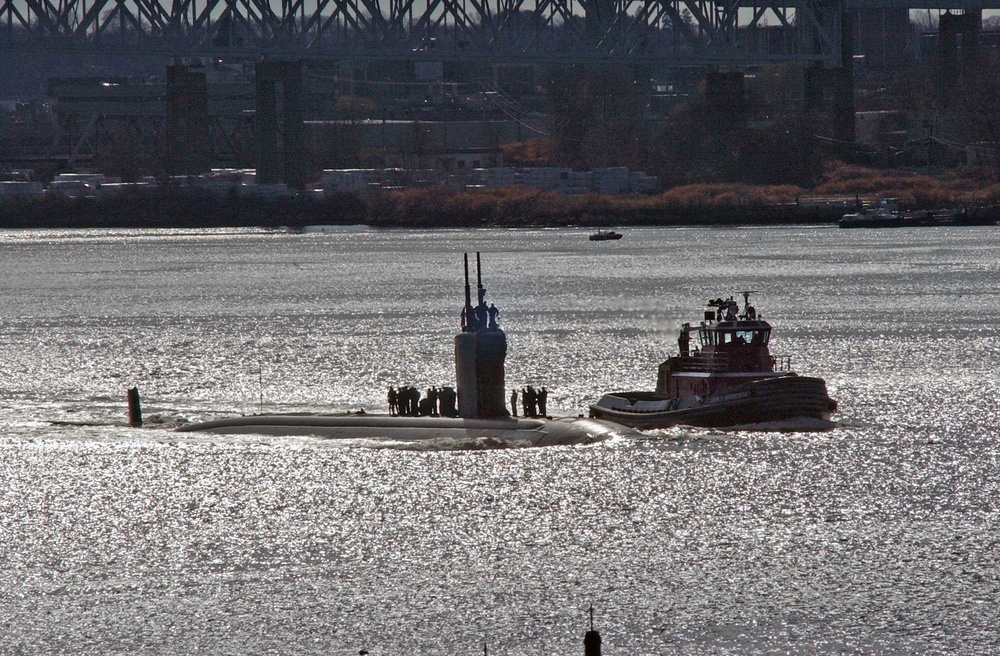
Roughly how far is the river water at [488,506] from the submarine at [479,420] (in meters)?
0.53

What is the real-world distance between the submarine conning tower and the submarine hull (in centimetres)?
41

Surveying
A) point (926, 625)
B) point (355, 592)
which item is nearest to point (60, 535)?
point (355, 592)

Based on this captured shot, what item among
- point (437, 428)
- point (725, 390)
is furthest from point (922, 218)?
point (437, 428)

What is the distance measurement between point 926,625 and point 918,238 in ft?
399

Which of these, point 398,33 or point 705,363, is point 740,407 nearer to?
point 705,363

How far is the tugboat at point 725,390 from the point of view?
43.2 meters

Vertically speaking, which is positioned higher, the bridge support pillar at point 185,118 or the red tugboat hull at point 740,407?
the bridge support pillar at point 185,118

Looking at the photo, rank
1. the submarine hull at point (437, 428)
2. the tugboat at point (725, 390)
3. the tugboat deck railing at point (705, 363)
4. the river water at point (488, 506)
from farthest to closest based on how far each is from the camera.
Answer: the tugboat deck railing at point (705, 363), the tugboat at point (725, 390), the submarine hull at point (437, 428), the river water at point (488, 506)

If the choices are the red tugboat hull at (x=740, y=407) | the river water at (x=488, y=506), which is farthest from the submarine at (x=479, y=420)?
the red tugboat hull at (x=740, y=407)

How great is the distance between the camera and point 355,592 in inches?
1185

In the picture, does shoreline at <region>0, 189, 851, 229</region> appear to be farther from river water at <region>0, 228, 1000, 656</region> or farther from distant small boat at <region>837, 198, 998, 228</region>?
river water at <region>0, 228, 1000, 656</region>

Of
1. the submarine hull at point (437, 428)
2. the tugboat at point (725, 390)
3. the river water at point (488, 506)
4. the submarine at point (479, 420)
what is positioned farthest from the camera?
the tugboat at point (725, 390)

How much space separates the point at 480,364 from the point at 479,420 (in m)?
1.66

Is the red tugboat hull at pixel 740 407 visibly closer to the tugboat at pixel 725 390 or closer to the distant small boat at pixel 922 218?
the tugboat at pixel 725 390
